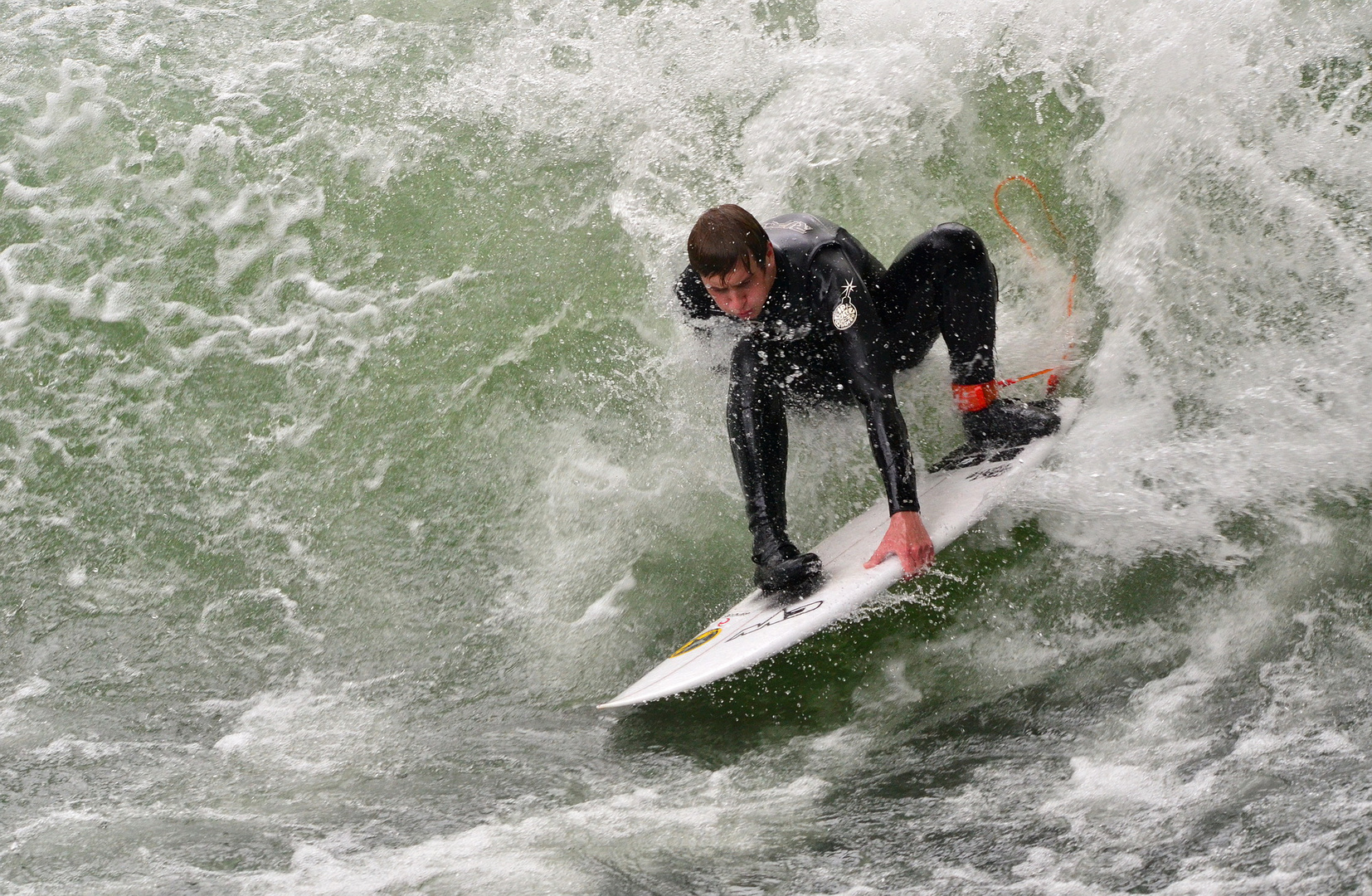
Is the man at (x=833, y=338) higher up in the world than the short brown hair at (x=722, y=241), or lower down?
lower down

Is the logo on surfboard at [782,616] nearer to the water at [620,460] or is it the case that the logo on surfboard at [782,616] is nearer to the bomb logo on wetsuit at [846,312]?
the water at [620,460]

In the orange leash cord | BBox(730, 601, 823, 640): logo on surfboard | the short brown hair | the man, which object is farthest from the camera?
the orange leash cord

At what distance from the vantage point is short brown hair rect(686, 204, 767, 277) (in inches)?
115

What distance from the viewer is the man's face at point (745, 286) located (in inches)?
117

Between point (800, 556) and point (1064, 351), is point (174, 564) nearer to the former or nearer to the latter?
point (800, 556)

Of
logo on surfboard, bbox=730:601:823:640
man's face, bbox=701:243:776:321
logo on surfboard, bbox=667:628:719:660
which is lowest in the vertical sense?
logo on surfboard, bbox=667:628:719:660

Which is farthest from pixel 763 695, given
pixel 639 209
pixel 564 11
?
pixel 564 11

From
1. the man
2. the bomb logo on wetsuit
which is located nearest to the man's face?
the man

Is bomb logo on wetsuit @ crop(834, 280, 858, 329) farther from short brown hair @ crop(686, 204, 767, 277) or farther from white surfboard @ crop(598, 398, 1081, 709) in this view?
white surfboard @ crop(598, 398, 1081, 709)

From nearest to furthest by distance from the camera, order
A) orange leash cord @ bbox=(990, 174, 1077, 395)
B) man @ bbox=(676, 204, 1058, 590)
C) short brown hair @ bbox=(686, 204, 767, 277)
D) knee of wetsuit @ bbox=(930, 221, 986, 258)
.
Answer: short brown hair @ bbox=(686, 204, 767, 277), man @ bbox=(676, 204, 1058, 590), knee of wetsuit @ bbox=(930, 221, 986, 258), orange leash cord @ bbox=(990, 174, 1077, 395)

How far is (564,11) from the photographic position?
16.7 ft

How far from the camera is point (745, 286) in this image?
3012 millimetres

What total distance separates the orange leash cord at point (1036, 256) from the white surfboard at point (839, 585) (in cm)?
28

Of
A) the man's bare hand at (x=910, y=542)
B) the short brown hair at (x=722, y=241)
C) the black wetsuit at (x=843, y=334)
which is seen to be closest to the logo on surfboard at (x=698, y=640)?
the black wetsuit at (x=843, y=334)
